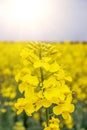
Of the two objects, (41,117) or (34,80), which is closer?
(34,80)

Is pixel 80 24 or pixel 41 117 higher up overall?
pixel 80 24

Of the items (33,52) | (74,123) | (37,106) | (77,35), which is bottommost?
(74,123)

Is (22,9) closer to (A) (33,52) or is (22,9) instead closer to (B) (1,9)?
(B) (1,9)

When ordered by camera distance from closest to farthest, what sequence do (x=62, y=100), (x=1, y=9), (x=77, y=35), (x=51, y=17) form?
(x=62, y=100), (x=1, y=9), (x=51, y=17), (x=77, y=35)

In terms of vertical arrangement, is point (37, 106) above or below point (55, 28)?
below

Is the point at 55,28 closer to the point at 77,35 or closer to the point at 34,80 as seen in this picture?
the point at 77,35

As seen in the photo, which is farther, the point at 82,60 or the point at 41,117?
the point at 82,60

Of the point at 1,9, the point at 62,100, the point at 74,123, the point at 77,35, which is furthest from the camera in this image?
the point at 77,35

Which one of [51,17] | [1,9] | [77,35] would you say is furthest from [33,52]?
[77,35]

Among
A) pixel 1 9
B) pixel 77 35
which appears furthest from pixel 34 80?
pixel 77 35
